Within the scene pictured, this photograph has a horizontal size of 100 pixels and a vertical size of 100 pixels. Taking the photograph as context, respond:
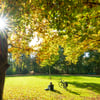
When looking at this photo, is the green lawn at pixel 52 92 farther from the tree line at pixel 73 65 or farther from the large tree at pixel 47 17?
the tree line at pixel 73 65

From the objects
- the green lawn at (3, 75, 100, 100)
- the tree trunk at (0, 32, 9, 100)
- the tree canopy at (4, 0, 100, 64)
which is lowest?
the green lawn at (3, 75, 100, 100)

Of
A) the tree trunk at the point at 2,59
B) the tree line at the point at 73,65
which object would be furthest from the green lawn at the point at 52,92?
the tree line at the point at 73,65

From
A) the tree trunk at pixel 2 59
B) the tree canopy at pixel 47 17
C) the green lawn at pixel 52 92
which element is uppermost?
the tree canopy at pixel 47 17

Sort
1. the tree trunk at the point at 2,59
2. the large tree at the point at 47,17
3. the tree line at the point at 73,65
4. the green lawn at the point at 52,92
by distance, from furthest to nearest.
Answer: the tree line at the point at 73,65 < the green lawn at the point at 52,92 < the large tree at the point at 47,17 < the tree trunk at the point at 2,59

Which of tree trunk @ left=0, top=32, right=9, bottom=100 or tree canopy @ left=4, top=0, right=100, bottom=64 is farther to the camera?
tree canopy @ left=4, top=0, right=100, bottom=64

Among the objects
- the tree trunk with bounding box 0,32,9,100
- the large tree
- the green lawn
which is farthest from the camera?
the green lawn

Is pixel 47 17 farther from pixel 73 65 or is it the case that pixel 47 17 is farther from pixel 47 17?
pixel 73 65

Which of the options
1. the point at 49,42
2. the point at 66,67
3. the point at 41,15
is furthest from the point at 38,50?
the point at 66,67

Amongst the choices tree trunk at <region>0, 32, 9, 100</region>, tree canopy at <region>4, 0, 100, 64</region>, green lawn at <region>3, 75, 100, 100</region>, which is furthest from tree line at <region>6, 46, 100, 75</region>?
tree trunk at <region>0, 32, 9, 100</region>

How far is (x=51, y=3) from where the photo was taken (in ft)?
16.0

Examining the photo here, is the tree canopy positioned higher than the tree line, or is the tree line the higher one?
the tree canopy

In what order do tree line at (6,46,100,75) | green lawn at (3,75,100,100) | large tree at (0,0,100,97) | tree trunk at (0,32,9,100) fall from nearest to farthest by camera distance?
tree trunk at (0,32,9,100)
large tree at (0,0,100,97)
green lawn at (3,75,100,100)
tree line at (6,46,100,75)

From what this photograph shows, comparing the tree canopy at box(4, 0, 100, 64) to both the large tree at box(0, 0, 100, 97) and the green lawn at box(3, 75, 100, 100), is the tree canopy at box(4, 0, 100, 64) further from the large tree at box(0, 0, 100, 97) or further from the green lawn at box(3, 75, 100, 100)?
the green lawn at box(3, 75, 100, 100)

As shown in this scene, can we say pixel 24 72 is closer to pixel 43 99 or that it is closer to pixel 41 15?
pixel 43 99
